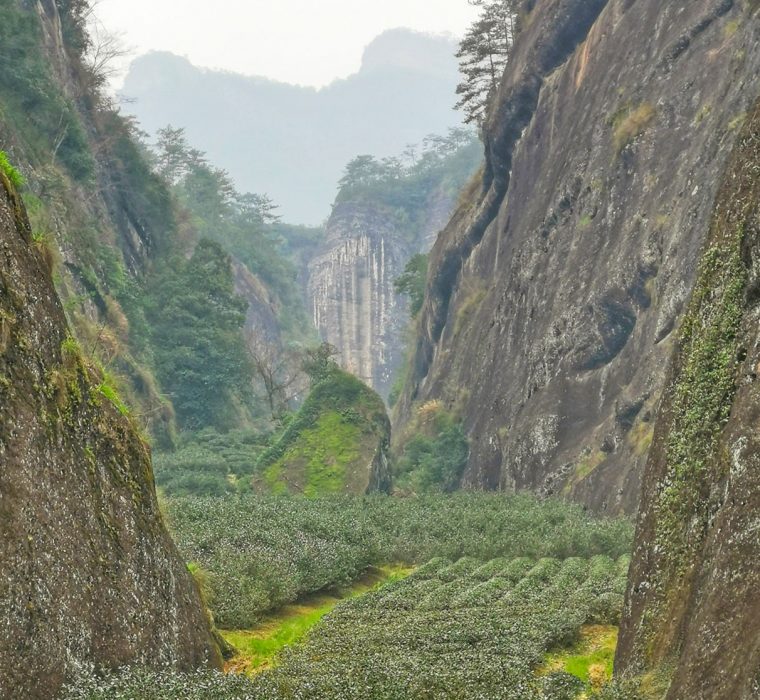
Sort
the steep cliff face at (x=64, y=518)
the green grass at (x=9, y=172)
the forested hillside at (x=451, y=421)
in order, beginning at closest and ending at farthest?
the steep cliff face at (x=64, y=518) → the forested hillside at (x=451, y=421) → the green grass at (x=9, y=172)

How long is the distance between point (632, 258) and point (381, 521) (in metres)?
12.0

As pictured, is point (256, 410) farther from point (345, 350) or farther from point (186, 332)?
point (345, 350)

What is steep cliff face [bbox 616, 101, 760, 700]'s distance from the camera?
18.9 feet

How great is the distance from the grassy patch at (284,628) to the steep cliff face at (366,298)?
10287 cm

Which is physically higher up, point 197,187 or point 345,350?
point 197,187

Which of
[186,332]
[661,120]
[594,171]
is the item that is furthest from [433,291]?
[661,120]

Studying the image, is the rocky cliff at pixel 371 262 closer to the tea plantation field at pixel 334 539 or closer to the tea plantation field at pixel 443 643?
the tea plantation field at pixel 334 539

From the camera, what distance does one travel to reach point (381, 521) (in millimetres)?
25312

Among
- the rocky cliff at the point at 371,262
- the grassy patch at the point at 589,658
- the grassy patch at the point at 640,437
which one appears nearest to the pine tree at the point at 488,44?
the grassy patch at the point at 640,437

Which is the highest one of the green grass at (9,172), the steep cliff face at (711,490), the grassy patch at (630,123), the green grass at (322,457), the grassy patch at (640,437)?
the grassy patch at (630,123)

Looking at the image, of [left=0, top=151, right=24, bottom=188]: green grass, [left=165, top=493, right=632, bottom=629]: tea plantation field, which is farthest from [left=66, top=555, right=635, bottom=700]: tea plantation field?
[left=0, top=151, right=24, bottom=188]: green grass

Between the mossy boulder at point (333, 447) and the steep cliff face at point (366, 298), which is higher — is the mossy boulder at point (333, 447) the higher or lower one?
the lower one

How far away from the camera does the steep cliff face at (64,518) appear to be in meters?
7.01

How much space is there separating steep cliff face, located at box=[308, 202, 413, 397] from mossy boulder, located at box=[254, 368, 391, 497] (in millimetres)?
81800
